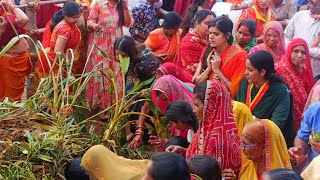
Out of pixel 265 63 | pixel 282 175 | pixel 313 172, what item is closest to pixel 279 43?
pixel 265 63

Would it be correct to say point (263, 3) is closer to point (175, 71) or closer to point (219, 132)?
point (175, 71)

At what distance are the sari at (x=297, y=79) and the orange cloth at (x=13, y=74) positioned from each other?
2552 millimetres

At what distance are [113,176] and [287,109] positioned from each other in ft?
Answer: 6.99

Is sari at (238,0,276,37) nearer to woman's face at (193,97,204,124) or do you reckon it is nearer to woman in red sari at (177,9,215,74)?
woman in red sari at (177,9,215,74)

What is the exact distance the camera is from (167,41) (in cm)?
800

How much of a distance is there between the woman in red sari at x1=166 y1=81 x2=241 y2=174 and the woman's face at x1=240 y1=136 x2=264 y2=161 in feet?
1.09

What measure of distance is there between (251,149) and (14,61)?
3601 millimetres

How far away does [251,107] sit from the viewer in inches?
235

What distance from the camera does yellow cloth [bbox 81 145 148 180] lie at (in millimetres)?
4145

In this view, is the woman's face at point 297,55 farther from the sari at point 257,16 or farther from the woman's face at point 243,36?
the sari at point 257,16

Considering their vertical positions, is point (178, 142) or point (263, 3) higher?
point (263, 3)

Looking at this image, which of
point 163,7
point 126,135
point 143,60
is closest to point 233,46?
point 143,60

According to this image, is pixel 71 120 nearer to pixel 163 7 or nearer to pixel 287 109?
pixel 287 109

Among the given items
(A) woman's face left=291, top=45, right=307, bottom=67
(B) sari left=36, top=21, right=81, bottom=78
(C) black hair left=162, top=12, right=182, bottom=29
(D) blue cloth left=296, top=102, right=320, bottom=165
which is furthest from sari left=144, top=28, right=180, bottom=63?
(D) blue cloth left=296, top=102, right=320, bottom=165
